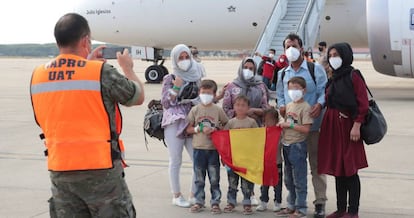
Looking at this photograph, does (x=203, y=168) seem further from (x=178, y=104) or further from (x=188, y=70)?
(x=188, y=70)

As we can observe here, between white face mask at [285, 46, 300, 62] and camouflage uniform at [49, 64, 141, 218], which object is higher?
white face mask at [285, 46, 300, 62]

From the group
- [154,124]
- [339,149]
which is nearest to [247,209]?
[339,149]

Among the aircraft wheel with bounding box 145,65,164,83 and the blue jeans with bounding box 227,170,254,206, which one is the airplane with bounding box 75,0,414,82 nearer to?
the aircraft wheel with bounding box 145,65,164,83

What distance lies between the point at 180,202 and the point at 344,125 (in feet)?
6.15

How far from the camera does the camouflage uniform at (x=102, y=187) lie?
12.1 feet

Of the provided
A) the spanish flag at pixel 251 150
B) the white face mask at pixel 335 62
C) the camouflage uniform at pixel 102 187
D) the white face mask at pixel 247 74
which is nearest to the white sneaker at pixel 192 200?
the spanish flag at pixel 251 150

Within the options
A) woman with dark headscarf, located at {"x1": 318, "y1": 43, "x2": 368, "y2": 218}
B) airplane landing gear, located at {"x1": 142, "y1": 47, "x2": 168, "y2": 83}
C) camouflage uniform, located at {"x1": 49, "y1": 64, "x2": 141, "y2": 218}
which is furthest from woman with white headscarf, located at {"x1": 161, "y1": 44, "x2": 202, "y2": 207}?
airplane landing gear, located at {"x1": 142, "y1": 47, "x2": 168, "y2": 83}

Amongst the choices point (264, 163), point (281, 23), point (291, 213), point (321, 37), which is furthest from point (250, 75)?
point (321, 37)

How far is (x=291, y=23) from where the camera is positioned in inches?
707

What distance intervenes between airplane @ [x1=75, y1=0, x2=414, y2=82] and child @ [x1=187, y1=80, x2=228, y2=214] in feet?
35.3

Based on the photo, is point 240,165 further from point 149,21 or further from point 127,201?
Result: point 149,21

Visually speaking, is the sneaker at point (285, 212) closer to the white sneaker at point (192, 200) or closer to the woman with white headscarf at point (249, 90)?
the white sneaker at point (192, 200)

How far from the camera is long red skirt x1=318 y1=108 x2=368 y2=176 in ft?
19.7

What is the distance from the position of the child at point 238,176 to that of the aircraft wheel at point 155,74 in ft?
58.2
